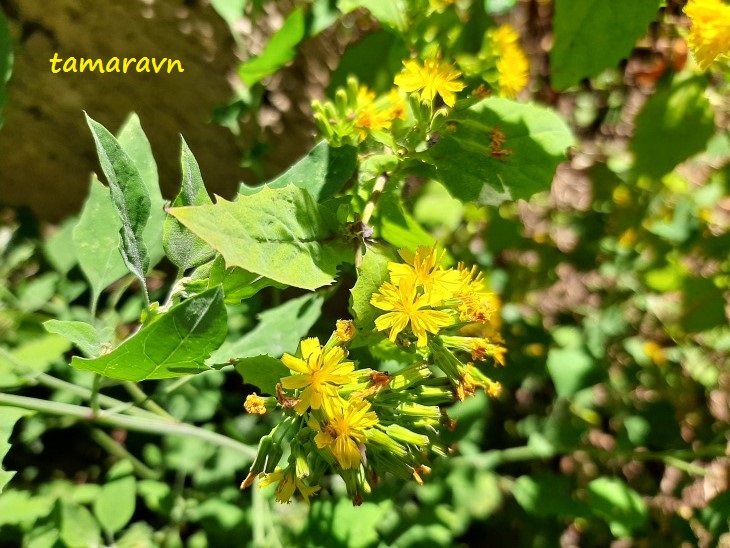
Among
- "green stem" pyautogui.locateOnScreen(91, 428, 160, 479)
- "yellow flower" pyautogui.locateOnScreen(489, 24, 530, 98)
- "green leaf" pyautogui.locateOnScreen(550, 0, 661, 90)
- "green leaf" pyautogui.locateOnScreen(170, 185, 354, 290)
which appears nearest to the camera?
"green leaf" pyautogui.locateOnScreen(170, 185, 354, 290)

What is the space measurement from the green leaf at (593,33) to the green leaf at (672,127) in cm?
29

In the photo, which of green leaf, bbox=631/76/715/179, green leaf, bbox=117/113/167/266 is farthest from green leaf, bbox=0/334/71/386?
green leaf, bbox=631/76/715/179

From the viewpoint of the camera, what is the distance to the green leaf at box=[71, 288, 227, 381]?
A: 61 centimetres

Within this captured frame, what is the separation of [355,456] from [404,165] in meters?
0.40

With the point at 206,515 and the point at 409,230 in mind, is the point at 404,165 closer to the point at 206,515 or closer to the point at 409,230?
the point at 409,230

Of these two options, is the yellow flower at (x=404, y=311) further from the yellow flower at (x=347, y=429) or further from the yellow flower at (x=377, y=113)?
the yellow flower at (x=377, y=113)

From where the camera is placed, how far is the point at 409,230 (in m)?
0.90

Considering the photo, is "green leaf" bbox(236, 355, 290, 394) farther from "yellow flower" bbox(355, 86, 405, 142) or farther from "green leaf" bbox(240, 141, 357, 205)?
"yellow flower" bbox(355, 86, 405, 142)

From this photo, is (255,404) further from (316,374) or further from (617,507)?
(617,507)

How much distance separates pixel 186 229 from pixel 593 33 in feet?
2.47

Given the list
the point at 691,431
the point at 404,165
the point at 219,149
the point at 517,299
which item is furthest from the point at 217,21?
the point at 691,431

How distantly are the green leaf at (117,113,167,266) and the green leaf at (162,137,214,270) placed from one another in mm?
123

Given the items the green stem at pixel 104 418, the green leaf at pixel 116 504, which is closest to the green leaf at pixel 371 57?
the green stem at pixel 104 418

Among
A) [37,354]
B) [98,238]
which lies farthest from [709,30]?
[37,354]
